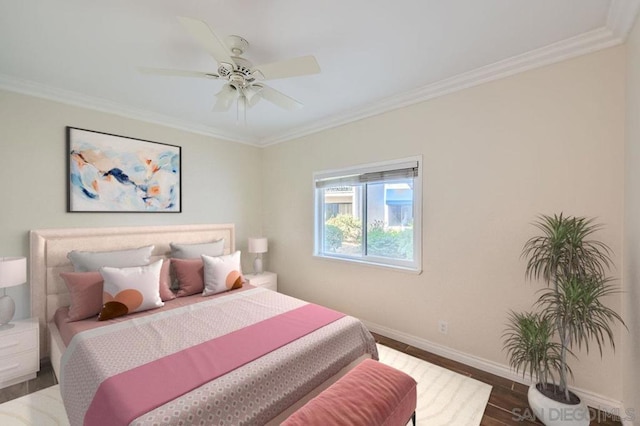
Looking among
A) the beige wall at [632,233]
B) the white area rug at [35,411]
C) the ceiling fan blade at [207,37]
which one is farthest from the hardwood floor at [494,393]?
the ceiling fan blade at [207,37]

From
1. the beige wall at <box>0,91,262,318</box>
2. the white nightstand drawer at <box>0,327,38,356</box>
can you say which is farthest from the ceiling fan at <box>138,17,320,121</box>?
the white nightstand drawer at <box>0,327,38,356</box>

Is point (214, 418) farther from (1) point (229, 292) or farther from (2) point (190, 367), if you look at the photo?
(1) point (229, 292)

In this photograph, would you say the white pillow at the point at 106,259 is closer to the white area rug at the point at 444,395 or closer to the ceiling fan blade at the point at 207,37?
the ceiling fan blade at the point at 207,37

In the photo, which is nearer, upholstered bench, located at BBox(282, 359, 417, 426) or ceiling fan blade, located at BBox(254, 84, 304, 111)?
upholstered bench, located at BBox(282, 359, 417, 426)

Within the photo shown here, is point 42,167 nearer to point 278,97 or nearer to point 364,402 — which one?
point 278,97

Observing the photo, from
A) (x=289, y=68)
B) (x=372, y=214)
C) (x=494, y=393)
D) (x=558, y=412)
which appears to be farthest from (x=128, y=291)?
(x=558, y=412)

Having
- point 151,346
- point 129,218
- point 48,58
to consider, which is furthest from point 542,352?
point 48,58

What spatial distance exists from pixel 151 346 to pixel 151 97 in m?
2.42

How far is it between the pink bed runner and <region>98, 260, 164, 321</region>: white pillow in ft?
3.14

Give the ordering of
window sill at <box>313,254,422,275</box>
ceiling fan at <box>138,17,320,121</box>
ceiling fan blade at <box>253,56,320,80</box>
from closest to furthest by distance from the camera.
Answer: ceiling fan at <box>138,17,320,121</box> → ceiling fan blade at <box>253,56,320,80</box> → window sill at <box>313,254,422,275</box>

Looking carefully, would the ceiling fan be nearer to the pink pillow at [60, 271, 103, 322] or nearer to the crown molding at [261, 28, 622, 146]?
the crown molding at [261, 28, 622, 146]

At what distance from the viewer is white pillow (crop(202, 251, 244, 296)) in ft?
9.30

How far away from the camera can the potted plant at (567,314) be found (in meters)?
1.62

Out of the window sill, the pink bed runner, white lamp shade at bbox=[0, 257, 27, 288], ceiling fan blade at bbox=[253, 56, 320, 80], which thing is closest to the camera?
the pink bed runner
